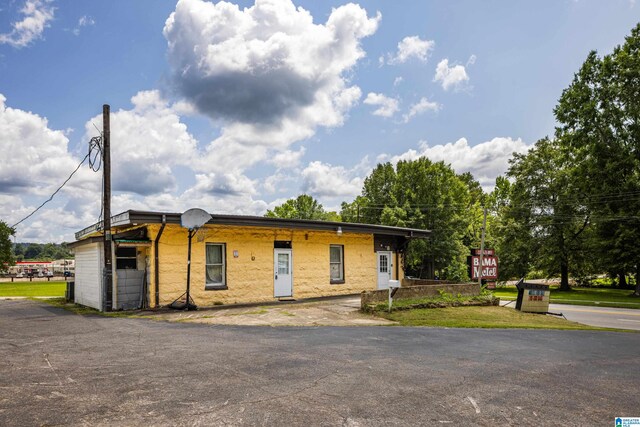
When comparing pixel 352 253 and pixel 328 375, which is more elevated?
pixel 352 253

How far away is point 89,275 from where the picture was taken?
56.4ft

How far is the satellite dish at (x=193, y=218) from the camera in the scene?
1481 centimetres

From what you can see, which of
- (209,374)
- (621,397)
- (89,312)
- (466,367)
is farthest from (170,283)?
(621,397)

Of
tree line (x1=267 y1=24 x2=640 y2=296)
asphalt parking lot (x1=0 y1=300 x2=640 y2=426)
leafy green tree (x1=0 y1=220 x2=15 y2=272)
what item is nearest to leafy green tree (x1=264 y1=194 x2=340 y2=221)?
tree line (x1=267 y1=24 x2=640 y2=296)

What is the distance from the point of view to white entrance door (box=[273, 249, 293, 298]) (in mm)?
18516

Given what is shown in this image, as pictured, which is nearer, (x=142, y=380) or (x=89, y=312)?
(x=142, y=380)

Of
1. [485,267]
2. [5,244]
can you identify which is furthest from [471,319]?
[5,244]

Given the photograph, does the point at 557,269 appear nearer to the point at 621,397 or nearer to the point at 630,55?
the point at 630,55

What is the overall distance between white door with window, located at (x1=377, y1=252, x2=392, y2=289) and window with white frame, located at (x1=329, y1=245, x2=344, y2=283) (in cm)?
250

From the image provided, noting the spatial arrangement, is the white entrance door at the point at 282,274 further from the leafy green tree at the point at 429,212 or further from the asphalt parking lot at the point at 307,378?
the leafy green tree at the point at 429,212

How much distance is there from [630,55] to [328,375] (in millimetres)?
37036

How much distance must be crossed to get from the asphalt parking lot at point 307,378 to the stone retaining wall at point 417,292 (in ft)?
15.1

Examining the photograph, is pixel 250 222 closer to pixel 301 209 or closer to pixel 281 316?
pixel 281 316

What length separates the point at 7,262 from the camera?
2667 inches
